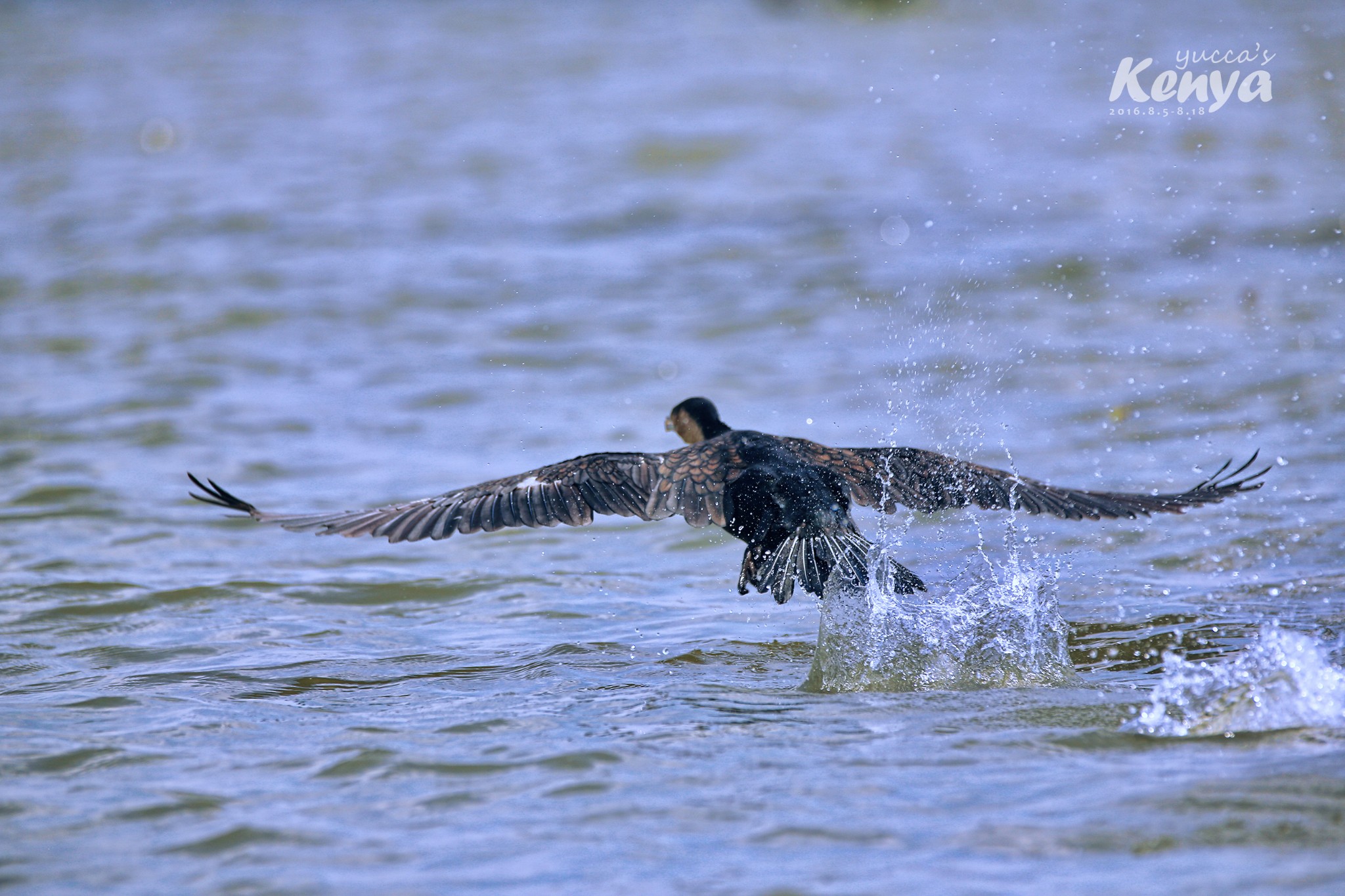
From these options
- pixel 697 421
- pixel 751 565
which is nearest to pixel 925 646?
pixel 751 565

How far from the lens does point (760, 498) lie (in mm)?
5398

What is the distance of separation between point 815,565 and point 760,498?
410 mm

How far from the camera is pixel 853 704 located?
15.9ft

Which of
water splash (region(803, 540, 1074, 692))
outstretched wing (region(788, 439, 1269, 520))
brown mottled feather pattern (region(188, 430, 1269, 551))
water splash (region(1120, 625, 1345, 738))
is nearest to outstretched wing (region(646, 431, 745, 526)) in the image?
brown mottled feather pattern (region(188, 430, 1269, 551))

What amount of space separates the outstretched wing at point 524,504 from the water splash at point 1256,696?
195 centimetres

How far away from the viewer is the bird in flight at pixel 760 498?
527cm

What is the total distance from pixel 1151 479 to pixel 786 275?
5.16 meters

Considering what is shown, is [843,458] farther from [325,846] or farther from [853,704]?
[325,846]

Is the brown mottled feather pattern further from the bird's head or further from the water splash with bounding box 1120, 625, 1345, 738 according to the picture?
the water splash with bounding box 1120, 625, 1345, 738

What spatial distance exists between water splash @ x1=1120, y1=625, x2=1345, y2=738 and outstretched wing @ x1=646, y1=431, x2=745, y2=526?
1694 millimetres

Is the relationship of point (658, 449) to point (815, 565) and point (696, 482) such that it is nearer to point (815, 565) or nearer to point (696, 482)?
point (696, 482)

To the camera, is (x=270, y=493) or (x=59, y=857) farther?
(x=270, y=493)

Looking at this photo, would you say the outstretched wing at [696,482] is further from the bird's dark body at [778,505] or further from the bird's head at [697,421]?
the bird's head at [697,421]

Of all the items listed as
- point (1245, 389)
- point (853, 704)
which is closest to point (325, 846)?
point (853, 704)
